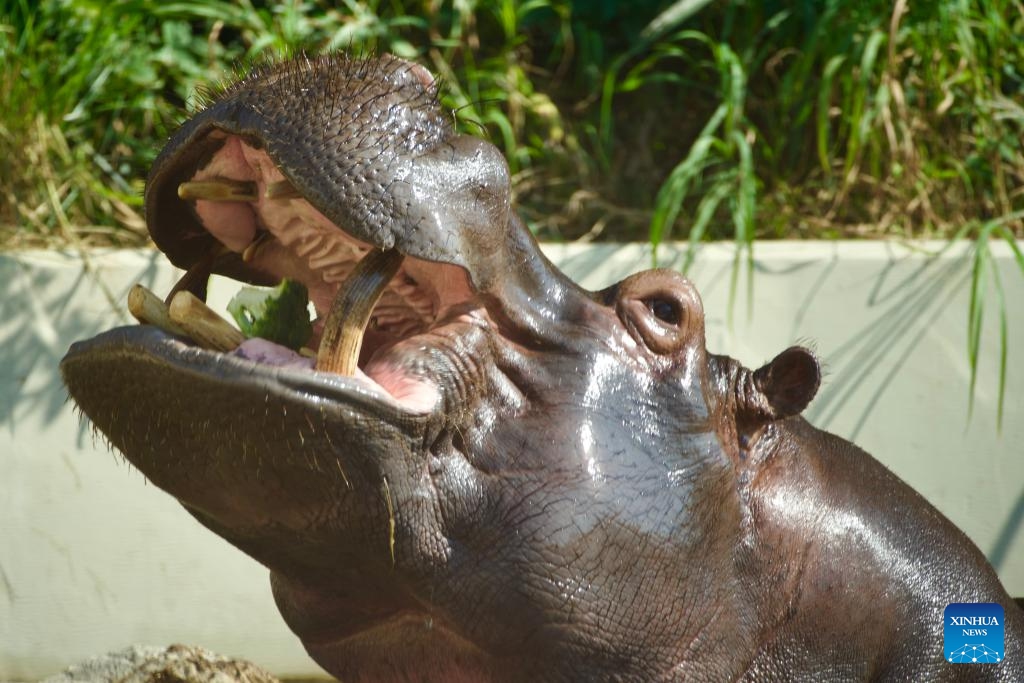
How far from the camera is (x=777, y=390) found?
2.42m

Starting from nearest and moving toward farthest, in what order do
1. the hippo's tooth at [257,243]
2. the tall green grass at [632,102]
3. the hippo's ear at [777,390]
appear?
the hippo's tooth at [257,243] < the hippo's ear at [777,390] < the tall green grass at [632,102]

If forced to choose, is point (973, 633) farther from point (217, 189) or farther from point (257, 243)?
point (217, 189)

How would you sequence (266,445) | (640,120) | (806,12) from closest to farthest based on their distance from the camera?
(266,445) → (806,12) → (640,120)

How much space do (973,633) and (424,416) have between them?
1249mm

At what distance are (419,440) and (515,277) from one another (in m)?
0.34

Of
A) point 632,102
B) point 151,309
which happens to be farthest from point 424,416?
point 632,102

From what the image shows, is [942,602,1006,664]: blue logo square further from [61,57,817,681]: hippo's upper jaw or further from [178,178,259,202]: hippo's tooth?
[178,178,259,202]: hippo's tooth

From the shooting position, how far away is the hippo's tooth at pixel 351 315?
181 centimetres

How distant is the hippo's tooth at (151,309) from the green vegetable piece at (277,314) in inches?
5.8

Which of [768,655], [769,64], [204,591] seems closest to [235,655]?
[204,591]

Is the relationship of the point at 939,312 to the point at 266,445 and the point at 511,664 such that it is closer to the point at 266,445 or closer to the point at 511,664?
the point at 511,664

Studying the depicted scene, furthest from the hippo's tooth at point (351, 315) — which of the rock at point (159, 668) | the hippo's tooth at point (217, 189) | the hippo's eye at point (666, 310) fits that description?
the rock at point (159, 668)

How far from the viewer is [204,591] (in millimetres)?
4141

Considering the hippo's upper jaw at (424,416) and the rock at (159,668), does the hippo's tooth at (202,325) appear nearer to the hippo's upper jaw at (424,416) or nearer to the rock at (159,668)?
the hippo's upper jaw at (424,416)
